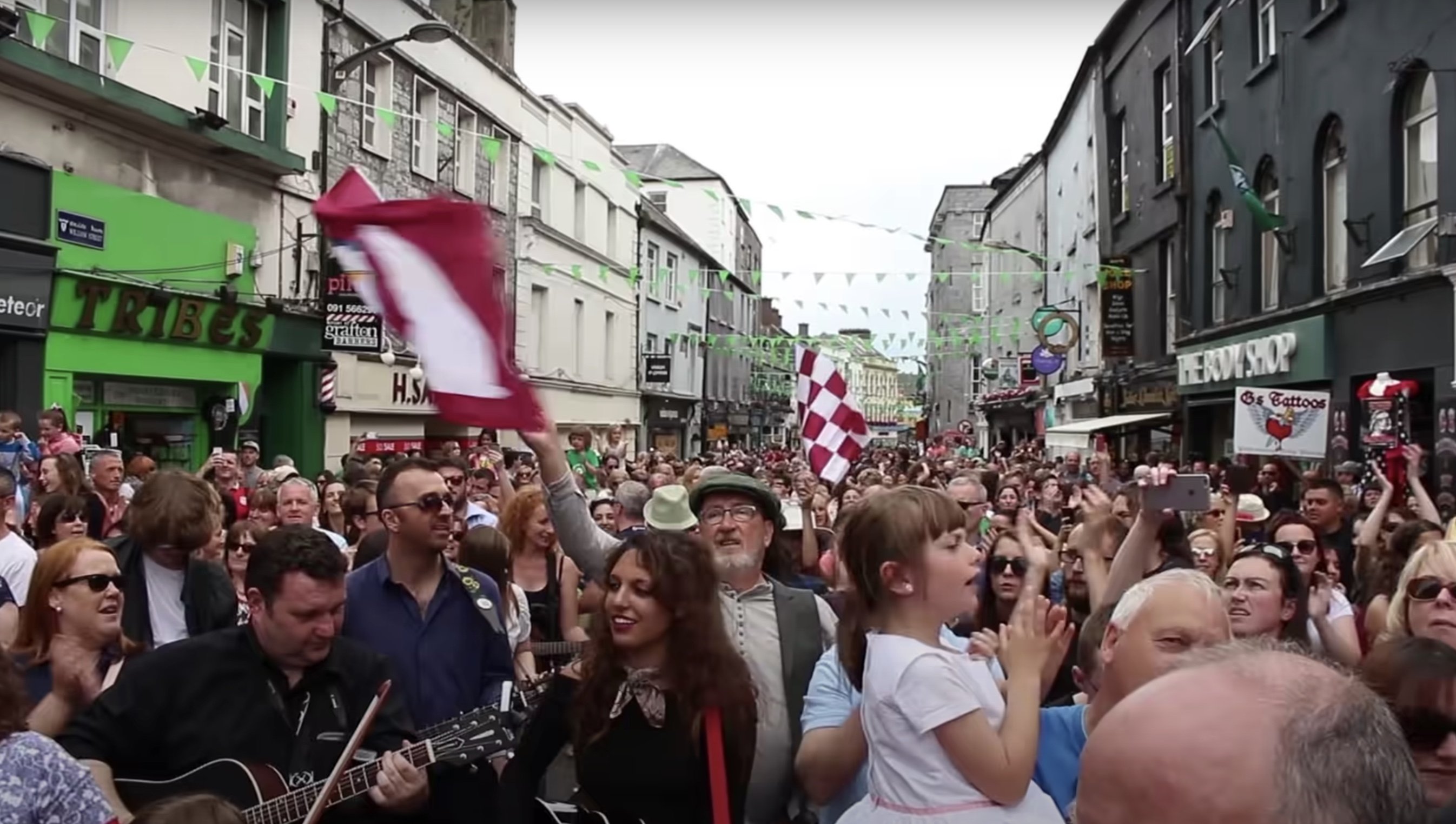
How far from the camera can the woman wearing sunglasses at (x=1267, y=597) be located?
4.38 meters

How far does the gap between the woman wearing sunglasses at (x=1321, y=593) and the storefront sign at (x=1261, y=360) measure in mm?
9421

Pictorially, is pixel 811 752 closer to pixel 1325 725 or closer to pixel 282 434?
pixel 1325 725

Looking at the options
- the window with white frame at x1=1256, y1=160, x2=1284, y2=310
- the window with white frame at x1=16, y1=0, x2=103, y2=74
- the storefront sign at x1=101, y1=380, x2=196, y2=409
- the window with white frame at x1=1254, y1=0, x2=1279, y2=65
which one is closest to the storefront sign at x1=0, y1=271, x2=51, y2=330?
the storefront sign at x1=101, y1=380, x2=196, y2=409

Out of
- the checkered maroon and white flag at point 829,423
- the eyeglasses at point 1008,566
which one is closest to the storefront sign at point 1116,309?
the checkered maroon and white flag at point 829,423

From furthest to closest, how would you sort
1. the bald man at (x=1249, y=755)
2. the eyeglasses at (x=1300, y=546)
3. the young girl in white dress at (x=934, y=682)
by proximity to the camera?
the eyeglasses at (x=1300, y=546), the young girl in white dress at (x=934, y=682), the bald man at (x=1249, y=755)

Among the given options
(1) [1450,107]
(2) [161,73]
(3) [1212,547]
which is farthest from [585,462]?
(1) [1450,107]

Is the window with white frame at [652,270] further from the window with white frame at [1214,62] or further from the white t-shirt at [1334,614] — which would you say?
the white t-shirt at [1334,614]

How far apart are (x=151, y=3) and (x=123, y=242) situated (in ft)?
9.85

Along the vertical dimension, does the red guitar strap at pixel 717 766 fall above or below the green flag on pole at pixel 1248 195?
below

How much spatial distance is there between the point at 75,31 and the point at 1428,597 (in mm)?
14086

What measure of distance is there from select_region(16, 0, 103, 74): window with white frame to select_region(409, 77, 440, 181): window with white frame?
7.79 metres

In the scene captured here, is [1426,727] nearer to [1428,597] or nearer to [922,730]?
[922,730]

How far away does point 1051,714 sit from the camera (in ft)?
10.4

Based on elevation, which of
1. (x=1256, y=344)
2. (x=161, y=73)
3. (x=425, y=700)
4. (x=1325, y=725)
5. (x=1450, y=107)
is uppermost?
(x=161, y=73)
